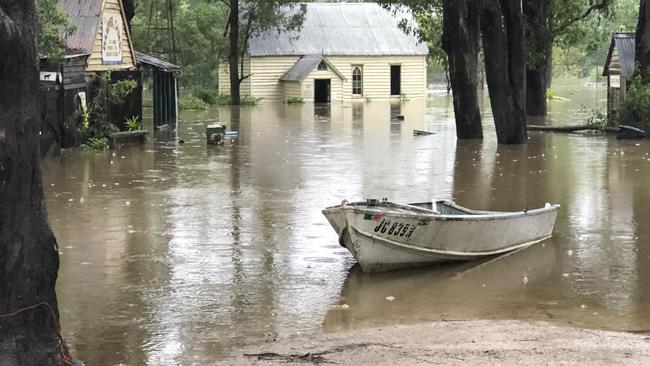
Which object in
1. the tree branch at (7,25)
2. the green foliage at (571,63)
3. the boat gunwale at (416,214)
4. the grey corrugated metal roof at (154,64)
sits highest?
the green foliage at (571,63)

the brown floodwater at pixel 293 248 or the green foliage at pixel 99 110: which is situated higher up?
the green foliage at pixel 99 110

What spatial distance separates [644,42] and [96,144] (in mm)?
17153

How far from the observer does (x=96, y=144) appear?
26.7 meters

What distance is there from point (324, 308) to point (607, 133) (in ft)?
77.7

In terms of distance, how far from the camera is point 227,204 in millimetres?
17109

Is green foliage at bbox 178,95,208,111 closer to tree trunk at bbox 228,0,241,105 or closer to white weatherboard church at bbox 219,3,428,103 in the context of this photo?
tree trunk at bbox 228,0,241,105

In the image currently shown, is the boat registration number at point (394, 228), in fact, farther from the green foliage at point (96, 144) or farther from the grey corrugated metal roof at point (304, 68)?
the grey corrugated metal roof at point (304, 68)

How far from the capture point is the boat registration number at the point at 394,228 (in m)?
11.2

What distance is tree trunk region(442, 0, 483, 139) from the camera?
29.0 metres

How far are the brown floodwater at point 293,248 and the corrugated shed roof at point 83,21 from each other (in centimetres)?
373

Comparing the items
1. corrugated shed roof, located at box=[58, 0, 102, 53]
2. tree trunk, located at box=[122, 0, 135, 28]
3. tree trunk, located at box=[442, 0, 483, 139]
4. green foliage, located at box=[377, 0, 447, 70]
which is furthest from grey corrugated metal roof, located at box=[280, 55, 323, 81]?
corrugated shed roof, located at box=[58, 0, 102, 53]

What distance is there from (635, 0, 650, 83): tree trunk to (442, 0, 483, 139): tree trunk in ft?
17.6

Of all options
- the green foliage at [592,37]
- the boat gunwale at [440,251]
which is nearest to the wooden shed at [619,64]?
the green foliage at [592,37]

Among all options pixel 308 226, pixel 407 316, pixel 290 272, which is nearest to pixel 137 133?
pixel 308 226
